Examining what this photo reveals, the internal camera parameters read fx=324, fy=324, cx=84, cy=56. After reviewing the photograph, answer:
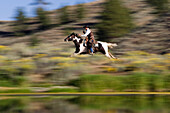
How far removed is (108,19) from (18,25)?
3381 cm

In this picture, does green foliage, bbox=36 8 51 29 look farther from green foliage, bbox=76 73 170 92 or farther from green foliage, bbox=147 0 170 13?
green foliage, bbox=76 73 170 92

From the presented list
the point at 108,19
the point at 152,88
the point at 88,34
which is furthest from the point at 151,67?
the point at 108,19

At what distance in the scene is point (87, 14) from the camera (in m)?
77.4

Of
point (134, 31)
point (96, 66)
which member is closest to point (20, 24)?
point (134, 31)

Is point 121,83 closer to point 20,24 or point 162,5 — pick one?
point 162,5

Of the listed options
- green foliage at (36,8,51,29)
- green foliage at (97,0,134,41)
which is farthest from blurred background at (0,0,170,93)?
green foliage at (36,8,51,29)

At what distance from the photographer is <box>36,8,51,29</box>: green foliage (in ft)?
221

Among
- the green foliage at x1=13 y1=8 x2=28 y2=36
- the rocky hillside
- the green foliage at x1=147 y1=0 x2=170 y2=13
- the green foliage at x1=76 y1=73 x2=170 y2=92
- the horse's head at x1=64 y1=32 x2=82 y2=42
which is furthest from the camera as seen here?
the green foliage at x1=13 y1=8 x2=28 y2=36

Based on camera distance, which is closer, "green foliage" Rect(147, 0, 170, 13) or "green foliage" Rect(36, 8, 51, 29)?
"green foliage" Rect(147, 0, 170, 13)

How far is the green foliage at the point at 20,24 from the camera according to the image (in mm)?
67000

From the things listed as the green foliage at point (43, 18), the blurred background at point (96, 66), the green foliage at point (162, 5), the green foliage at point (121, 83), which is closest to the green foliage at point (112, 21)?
the blurred background at point (96, 66)

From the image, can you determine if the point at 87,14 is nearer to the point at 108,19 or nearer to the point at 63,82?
the point at 108,19

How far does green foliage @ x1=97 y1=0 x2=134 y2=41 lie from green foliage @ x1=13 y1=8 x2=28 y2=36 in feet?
91.3

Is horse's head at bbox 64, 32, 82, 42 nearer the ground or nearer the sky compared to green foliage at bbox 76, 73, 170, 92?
nearer the sky
